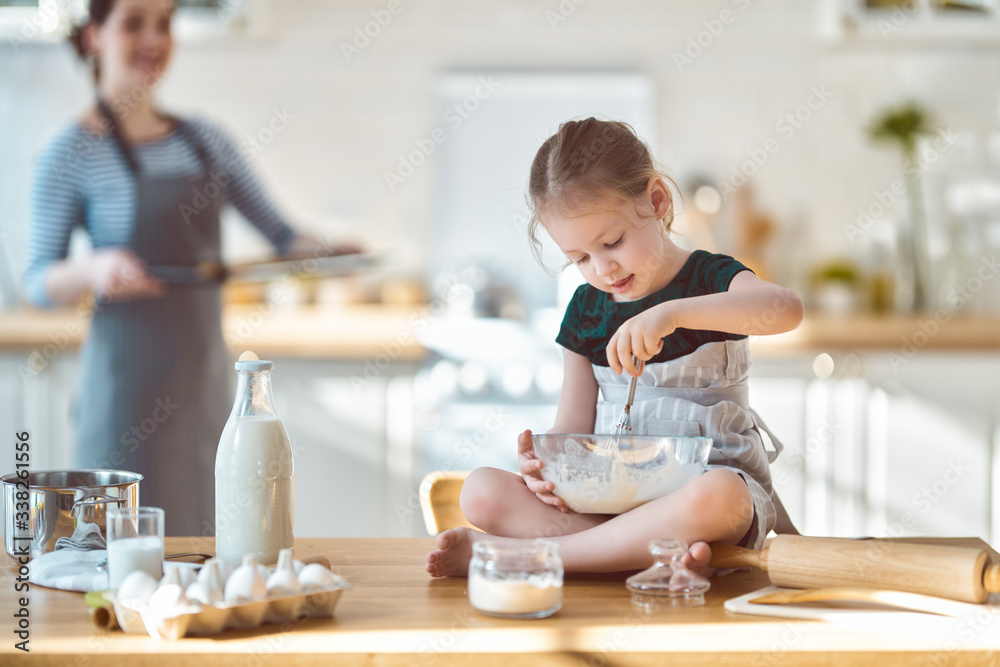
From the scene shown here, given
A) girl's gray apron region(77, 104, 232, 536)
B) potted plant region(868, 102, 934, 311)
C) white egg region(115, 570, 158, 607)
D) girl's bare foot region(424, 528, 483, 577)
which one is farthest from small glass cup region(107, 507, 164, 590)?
potted plant region(868, 102, 934, 311)

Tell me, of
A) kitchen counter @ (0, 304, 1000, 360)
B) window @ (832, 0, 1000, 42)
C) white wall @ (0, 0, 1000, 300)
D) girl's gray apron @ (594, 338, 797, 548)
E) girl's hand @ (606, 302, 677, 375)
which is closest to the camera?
girl's hand @ (606, 302, 677, 375)

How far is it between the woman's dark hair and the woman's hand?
437mm

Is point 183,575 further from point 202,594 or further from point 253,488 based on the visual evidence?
point 253,488

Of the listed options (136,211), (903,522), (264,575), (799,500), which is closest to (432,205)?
(136,211)

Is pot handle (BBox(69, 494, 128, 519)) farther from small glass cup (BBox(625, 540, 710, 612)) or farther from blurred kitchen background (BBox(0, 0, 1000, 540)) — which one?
blurred kitchen background (BBox(0, 0, 1000, 540))

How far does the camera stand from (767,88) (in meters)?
3.34

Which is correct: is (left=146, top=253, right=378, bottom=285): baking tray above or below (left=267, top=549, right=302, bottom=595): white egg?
above

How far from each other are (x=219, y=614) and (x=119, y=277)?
149cm

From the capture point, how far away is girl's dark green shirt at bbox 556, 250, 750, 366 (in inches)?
50.4

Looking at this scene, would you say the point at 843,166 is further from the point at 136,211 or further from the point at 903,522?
the point at 136,211

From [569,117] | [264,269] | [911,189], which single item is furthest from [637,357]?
[911,189]

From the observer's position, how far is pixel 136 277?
2.17 meters

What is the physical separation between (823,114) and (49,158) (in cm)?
247

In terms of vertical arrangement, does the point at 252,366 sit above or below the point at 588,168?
below
